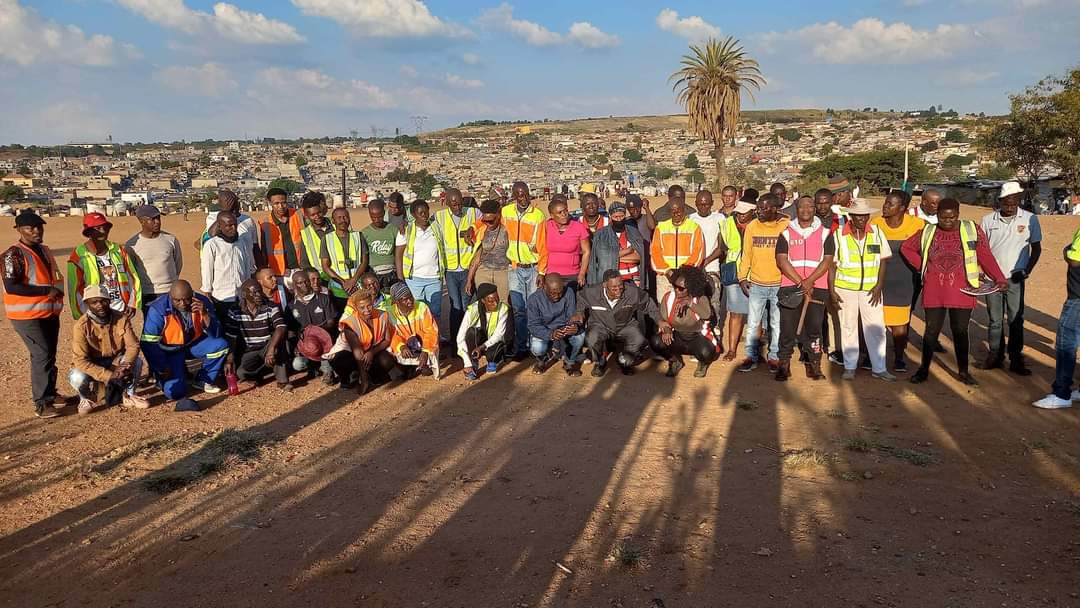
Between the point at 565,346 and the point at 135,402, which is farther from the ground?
the point at 565,346

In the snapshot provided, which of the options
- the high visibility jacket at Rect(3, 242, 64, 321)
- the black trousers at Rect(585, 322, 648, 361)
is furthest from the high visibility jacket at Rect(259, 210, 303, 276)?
the black trousers at Rect(585, 322, 648, 361)

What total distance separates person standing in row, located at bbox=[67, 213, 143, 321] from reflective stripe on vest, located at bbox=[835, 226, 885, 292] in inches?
267

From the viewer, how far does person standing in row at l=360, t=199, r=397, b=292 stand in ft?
27.5

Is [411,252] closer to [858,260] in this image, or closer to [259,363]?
[259,363]

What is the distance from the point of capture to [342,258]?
805cm

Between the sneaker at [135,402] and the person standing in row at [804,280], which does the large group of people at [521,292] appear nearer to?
the person standing in row at [804,280]

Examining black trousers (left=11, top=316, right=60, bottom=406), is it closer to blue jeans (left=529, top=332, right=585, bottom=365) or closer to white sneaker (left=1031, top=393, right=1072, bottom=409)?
blue jeans (left=529, top=332, right=585, bottom=365)

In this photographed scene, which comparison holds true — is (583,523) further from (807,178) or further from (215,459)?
(807,178)

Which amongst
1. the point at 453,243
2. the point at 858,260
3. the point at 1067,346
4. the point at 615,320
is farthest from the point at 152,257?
the point at 1067,346

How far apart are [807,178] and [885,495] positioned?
38185mm

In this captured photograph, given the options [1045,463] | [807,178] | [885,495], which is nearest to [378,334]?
[885,495]

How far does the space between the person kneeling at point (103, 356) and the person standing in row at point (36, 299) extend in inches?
8.4

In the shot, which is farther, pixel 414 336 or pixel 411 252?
pixel 411 252

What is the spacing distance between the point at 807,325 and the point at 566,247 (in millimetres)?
2617
